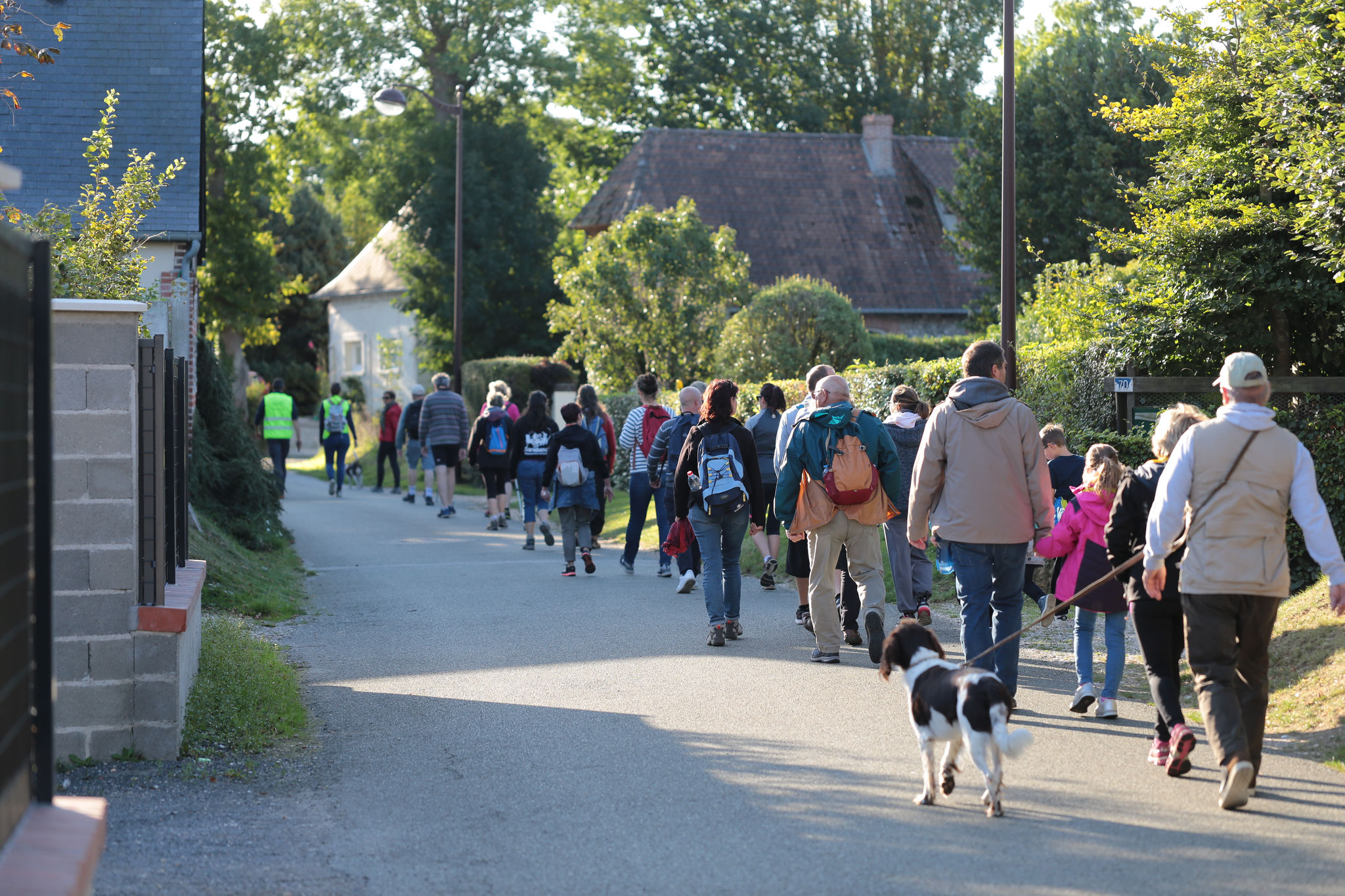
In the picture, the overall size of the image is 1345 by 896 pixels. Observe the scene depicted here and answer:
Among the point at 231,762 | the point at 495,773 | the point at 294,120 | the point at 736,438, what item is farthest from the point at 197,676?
the point at 294,120

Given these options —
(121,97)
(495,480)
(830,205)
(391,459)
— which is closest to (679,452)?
(495,480)

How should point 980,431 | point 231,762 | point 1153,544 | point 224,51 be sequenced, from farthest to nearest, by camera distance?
point 224,51, point 980,431, point 231,762, point 1153,544

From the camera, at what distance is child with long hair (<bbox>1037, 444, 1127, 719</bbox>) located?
726 centimetres

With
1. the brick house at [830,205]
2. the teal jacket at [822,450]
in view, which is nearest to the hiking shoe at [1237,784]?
the teal jacket at [822,450]

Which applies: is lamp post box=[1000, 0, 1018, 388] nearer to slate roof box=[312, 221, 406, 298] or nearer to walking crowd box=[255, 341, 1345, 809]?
walking crowd box=[255, 341, 1345, 809]

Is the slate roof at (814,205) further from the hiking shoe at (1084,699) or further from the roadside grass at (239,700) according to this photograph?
the hiking shoe at (1084,699)

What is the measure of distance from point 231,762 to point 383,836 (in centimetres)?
140

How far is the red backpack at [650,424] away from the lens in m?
13.5

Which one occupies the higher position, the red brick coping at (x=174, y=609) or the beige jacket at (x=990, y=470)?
the beige jacket at (x=990, y=470)

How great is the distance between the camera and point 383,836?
5281 mm

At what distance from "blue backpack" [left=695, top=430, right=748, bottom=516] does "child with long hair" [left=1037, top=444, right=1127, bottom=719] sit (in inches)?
104

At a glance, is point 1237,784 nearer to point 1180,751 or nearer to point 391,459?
point 1180,751

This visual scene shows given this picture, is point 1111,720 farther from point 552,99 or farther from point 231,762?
point 552,99

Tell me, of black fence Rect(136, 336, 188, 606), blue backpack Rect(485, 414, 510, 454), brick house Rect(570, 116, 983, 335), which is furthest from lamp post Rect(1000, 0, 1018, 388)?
brick house Rect(570, 116, 983, 335)
